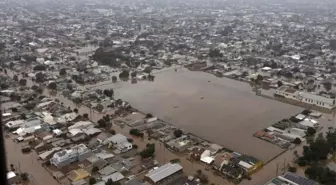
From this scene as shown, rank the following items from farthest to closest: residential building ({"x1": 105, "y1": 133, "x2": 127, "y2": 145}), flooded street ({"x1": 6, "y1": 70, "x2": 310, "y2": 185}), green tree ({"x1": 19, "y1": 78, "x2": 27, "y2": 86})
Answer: green tree ({"x1": 19, "y1": 78, "x2": 27, "y2": 86}) → residential building ({"x1": 105, "y1": 133, "x2": 127, "y2": 145}) → flooded street ({"x1": 6, "y1": 70, "x2": 310, "y2": 185})

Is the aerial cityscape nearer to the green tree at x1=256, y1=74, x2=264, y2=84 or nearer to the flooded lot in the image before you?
the flooded lot

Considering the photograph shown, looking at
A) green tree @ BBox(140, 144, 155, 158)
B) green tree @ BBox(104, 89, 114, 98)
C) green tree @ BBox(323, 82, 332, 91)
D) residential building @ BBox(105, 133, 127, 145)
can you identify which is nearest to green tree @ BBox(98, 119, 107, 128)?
residential building @ BBox(105, 133, 127, 145)

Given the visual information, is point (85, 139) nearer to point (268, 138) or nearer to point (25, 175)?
point (25, 175)

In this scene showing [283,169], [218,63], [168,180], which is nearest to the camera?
[168,180]

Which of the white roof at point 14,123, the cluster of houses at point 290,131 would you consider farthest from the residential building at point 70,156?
the cluster of houses at point 290,131

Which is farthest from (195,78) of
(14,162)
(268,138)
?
(14,162)

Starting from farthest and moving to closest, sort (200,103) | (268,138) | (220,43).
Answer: (220,43)
(200,103)
(268,138)
